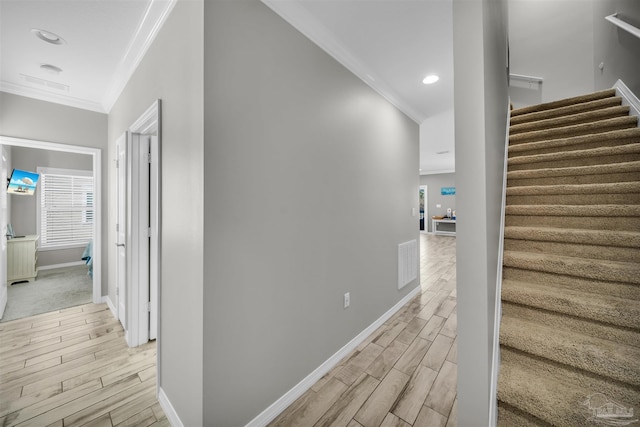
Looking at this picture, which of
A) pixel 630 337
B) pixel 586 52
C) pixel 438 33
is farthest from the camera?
pixel 586 52

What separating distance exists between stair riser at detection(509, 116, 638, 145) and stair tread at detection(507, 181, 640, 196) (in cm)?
81

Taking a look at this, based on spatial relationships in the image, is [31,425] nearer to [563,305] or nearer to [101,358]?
[101,358]

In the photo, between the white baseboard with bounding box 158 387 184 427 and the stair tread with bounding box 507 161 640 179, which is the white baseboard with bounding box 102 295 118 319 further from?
the stair tread with bounding box 507 161 640 179

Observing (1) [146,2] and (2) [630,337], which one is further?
(1) [146,2]

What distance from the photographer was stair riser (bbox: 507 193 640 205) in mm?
1818

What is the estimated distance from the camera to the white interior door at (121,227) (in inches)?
89.4

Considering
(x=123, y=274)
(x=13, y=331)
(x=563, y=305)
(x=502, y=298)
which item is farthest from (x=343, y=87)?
(x=13, y=331)

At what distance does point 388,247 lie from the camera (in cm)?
279

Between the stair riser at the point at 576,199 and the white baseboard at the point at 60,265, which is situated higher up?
the stair riser at the point at 576,199

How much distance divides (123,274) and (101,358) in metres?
0.72

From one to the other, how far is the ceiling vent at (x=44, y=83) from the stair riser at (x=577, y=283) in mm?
4704

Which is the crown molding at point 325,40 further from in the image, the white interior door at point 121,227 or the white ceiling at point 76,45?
the white interior door at point 121,227

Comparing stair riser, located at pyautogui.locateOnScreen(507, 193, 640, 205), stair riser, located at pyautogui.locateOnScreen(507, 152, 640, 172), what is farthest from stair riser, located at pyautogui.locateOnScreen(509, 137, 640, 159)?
stair riser, located at pyautogui.locateOnScreen(507, 193, 640, 205)

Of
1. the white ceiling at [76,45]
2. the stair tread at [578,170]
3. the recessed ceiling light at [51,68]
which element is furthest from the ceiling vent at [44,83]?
the stair tread at [578,170]
